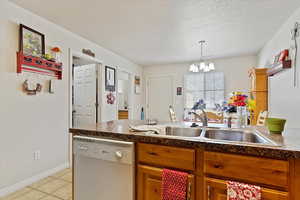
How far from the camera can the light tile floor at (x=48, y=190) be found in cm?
192

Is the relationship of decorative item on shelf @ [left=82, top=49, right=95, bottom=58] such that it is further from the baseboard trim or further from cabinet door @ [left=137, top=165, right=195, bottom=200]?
cabinet door @ [left=137, top=165, right=195, bottom=200]

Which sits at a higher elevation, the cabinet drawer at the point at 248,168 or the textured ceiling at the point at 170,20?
the textured ceiling at the point at 170,20

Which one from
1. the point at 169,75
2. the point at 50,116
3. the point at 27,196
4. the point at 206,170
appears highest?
the point at 169,75

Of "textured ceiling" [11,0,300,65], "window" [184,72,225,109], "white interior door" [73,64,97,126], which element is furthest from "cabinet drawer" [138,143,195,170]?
"window" [184,72,225,109]

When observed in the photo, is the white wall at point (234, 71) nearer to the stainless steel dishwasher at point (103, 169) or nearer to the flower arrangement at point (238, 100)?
the flower arrangement at point (238, 100)

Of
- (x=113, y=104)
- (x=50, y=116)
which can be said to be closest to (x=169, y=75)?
(x=113, y=104)

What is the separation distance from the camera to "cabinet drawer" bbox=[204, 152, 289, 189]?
862 millimetres

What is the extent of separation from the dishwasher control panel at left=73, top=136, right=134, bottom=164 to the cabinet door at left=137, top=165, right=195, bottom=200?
0.12m

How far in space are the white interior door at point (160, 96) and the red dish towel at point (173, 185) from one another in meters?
4.19

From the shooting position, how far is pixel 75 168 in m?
1.45

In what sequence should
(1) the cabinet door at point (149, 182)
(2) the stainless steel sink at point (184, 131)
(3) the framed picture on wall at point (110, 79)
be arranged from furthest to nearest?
(3) the framed picture on wall at point (110, 79)
(2) the stainless steel sink at point (184, 131)
(1) the cabinet door at point (149, 182)

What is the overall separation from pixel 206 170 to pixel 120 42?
3.12 m

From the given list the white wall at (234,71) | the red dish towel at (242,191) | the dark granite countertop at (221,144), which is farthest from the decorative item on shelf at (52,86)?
the white wall at (234,71)

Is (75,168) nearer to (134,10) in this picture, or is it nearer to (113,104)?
(134,10)
